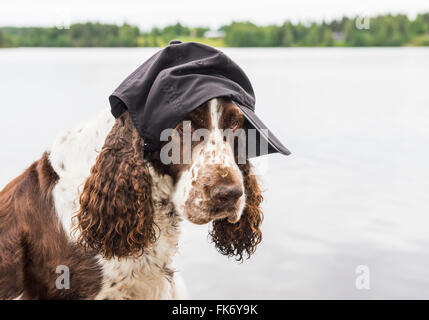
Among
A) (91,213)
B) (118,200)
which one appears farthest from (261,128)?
(91,213)

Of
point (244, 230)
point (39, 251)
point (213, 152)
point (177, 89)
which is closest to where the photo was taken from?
point (177, 89)

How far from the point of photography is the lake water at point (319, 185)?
16.0 ft

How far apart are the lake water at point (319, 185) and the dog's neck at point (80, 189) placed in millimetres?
199

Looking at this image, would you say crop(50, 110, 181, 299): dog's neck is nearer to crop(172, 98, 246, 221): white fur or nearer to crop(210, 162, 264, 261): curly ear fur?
crop(172, 98, 246, 221): white fur

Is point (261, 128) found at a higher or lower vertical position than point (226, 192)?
higher

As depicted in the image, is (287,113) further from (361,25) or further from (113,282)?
(113,282)

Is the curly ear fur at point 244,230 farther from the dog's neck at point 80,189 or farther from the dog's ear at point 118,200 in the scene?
the dog's ear at point 118,200

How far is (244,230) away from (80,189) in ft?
3.16

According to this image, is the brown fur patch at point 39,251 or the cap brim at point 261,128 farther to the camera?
the brown fur patch at point 39,251

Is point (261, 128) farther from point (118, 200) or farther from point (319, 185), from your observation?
point (319, 185)

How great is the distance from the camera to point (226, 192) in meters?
2.11

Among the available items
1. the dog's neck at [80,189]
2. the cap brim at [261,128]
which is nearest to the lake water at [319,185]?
the dog's neck at [80,189]
